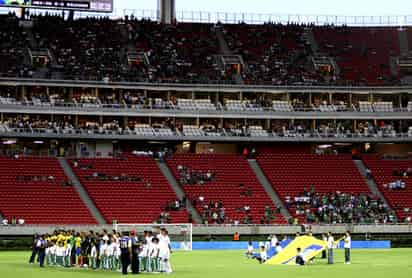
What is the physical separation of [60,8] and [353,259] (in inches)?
1861

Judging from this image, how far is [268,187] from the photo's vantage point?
9125cm

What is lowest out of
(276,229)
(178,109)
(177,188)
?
(276,229)

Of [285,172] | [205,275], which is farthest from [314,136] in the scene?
[205,275]

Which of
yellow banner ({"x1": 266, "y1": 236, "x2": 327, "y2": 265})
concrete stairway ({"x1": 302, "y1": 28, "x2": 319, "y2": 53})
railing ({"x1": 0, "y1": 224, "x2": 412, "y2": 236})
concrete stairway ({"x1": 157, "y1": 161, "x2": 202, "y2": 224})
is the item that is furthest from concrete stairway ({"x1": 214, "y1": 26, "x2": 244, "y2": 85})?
yellow banner ({"x1": 266, "y1": 236, "x2": 327, "y2": 265})

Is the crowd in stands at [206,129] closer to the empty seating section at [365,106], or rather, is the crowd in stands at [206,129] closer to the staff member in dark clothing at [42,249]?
the empty seating section at [365,106]

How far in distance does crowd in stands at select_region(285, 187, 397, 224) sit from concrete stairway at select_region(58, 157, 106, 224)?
18.3 meters

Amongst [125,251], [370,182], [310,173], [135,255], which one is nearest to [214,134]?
[310,173]

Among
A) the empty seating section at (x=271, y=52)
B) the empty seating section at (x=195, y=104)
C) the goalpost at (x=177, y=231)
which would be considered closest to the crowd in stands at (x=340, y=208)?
the goalpost at (x=177, y=231)

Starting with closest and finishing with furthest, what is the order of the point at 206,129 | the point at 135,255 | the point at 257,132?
the point at 135,255 → the point at 206,129 → the point at 257,132

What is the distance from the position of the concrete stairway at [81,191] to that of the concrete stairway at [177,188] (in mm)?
8454

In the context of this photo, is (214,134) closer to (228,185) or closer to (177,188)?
(228,185)

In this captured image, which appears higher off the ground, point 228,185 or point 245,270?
point 228,185

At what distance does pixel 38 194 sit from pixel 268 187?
2276cm

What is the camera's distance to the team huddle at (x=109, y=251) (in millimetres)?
44094
